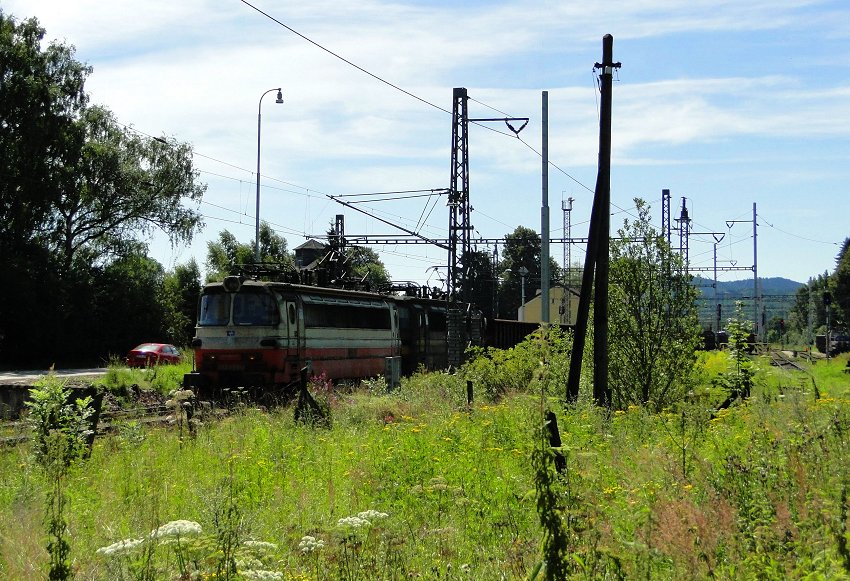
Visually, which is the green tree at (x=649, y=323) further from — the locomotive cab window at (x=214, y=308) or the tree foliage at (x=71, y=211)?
the tree foliage at (x=71, y=211)

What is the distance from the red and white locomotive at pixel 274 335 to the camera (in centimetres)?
2211

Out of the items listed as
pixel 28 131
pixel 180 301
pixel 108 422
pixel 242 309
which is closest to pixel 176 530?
pixel 108 422

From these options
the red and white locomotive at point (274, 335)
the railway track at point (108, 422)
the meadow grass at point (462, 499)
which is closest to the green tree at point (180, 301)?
the red and white locomotive at point (274, 335)

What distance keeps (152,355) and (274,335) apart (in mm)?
17887

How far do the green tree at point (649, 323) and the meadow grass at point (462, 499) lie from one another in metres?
2.62

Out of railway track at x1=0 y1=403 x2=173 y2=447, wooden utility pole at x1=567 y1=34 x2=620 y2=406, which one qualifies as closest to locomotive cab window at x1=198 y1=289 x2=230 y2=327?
railway track at x1=0 y1=403 x2=173 y2=447

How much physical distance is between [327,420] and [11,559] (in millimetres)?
9107

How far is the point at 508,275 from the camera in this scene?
11400 centimetres

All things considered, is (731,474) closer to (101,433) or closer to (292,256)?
(101,433)

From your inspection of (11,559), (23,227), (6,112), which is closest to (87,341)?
(23,227)

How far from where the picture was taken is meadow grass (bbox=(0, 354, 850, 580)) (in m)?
5.34

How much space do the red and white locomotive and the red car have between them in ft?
46.4

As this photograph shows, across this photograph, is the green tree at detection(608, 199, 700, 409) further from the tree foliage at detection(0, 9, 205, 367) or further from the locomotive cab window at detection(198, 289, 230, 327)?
the tree foliage at detection(0, 9, 205, 367)

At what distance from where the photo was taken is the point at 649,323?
17234 mm
